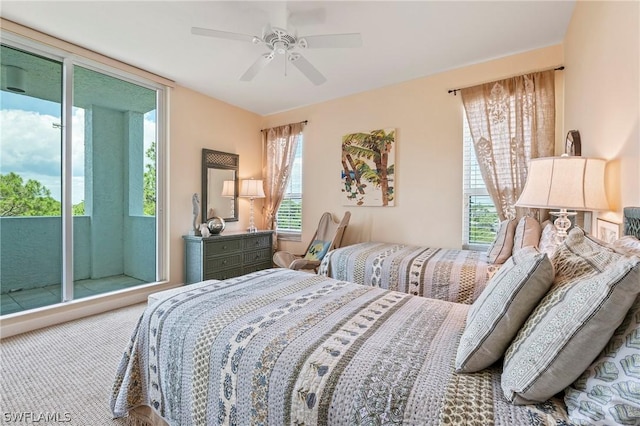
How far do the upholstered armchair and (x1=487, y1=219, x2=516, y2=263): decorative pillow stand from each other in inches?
69.1

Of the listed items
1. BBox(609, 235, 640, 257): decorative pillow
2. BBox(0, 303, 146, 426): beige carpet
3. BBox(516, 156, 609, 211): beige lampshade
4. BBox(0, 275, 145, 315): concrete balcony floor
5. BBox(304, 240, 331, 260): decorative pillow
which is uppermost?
BBox(516, 156, 609, 211): beige lampshade

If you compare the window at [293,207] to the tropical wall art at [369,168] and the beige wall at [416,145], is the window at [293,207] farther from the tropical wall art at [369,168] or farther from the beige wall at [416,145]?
the tropical wall art at [369,168]

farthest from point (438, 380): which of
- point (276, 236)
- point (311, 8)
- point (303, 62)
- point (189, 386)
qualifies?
point (276, 236)

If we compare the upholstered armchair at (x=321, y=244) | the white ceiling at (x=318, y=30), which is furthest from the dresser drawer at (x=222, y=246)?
the white ceiling at (x=318, y=30)

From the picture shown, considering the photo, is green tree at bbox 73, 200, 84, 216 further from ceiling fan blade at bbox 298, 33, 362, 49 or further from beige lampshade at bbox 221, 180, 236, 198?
ceiling fan blade at bbox 298, 33, 362, 49


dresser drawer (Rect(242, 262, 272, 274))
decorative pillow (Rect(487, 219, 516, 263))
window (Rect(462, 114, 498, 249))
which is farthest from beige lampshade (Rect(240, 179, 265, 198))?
decorative pillow (Rect(487, 219, 516, 263))

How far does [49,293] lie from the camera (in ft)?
9.61

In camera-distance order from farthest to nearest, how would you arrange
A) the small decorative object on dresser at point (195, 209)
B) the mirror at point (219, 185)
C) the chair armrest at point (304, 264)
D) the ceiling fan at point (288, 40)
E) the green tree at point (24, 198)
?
the mirror at point (219, 185), the small decorative object on dresser at point (195, 209), the chair armrest at point (304, 264), the green tree at point (24, 198), the ceiling fan at point (288, 40)

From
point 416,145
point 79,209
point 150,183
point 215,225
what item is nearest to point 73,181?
point 79,209

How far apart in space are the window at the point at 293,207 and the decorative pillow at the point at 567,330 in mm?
3940

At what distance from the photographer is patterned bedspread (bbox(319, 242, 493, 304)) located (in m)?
2.32

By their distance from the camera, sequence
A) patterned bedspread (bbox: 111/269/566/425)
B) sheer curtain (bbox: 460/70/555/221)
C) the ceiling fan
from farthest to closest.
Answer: sheer curtain (bbox: 460/70/555/221), the ceiling fan, patterned bedspread (bbox: 111/269/566/425)

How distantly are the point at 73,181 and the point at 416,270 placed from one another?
3.56 meters

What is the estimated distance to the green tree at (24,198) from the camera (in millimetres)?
2652
